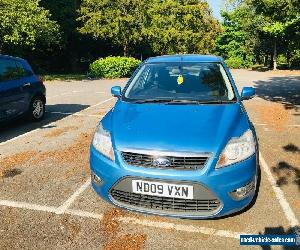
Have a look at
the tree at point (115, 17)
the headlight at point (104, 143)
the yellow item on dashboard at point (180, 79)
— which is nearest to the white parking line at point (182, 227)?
the headlight at point (104, 143)

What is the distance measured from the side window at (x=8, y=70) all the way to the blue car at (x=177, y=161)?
15.0 ft

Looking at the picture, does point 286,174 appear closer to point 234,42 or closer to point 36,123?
point 36,123

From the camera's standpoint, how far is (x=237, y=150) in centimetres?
353

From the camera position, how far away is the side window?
7.64 m

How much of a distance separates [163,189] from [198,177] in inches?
15.1

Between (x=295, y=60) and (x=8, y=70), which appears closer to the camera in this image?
(x=8, y=70)

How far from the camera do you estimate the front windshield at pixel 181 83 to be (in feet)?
15.2

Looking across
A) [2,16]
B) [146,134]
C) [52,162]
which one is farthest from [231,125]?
[2,16]

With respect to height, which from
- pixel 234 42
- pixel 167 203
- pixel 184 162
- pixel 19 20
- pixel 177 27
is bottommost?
pixel 234 42

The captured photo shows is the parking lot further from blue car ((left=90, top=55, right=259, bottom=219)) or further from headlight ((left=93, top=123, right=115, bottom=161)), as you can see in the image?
headlight ((left=93, top=123, right=115, bottom=161))

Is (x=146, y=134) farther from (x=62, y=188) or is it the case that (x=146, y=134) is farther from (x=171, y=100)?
(x=62, y=188)

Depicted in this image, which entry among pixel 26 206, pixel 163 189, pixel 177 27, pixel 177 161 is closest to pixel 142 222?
pixel 163 189

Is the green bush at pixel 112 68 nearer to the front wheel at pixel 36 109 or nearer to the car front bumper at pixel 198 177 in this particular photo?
the front wheel at pixel 36 109

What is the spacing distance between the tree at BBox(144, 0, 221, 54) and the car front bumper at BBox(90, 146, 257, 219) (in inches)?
1062
